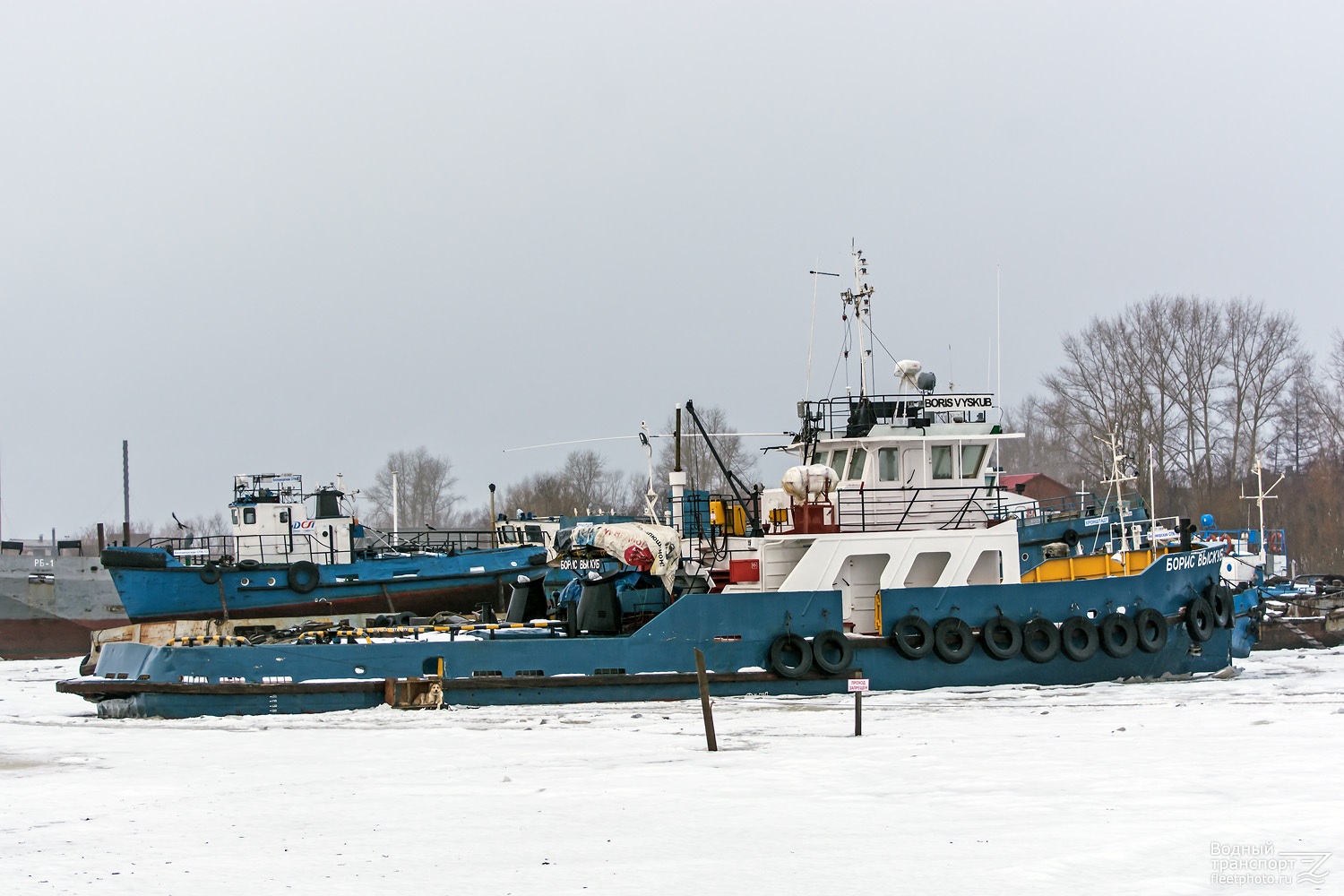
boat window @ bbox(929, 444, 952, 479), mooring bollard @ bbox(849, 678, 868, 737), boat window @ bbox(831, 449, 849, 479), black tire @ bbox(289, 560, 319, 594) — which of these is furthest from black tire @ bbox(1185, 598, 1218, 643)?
black tire @ bbox(289, 560, 319, 594)

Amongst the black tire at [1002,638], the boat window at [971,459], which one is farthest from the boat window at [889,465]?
the black tire at [1002,638]

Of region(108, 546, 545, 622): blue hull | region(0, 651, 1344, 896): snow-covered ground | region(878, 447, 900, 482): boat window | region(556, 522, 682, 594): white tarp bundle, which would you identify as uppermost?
region(878, 447, 900, 482): boat window

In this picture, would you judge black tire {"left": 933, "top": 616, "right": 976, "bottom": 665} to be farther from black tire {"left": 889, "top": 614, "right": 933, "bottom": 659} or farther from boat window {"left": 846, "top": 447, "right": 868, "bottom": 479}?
boat window {"left": 846, "top": 447, "right": 868, "bottom": 479}

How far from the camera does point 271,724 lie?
14602 millimetres

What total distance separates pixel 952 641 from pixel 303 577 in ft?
55.3

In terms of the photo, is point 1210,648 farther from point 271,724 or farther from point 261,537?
point 261,537

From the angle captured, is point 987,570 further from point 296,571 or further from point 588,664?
point 296,571

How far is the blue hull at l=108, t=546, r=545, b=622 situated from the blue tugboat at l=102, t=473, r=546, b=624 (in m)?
0.02

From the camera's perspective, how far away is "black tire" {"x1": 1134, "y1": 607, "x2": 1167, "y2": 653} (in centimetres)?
1753

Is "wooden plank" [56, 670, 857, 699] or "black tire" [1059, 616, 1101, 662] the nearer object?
"wooden plank" [56, 670, 857, 699]

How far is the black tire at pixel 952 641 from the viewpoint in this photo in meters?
16.5

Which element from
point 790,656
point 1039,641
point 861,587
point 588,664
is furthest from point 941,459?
point 588,664

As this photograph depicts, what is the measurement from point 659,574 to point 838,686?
8.64 ft

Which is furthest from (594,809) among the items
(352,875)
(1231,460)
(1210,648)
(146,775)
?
(1231,460)
